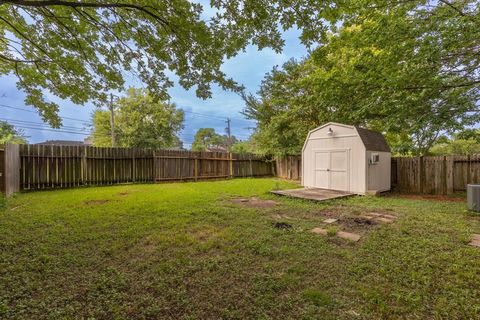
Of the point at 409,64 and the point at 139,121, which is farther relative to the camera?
the point at 139,121

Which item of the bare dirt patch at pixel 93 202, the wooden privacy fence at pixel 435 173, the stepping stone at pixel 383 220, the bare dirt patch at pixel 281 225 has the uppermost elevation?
the wooden privacy fence at pixel 435 173

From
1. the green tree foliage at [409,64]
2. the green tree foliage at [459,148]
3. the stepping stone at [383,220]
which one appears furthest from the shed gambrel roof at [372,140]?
the green tree foliage at [459,148]

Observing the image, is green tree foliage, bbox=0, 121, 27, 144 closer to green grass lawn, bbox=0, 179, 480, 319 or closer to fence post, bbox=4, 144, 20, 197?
fence post, bbox=4, 144, 20, 197

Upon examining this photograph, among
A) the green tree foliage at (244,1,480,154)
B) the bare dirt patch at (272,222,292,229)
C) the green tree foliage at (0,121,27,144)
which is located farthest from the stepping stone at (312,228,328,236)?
the green tree foliage at (0,121,27,144)

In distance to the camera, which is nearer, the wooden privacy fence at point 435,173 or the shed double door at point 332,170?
the wooden privacy fence at point 435,173

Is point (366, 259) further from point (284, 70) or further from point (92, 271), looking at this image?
point (284, 70)

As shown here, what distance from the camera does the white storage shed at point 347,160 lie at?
7.82 m

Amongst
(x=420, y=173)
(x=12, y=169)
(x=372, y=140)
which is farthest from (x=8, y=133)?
(x=420, y=173)

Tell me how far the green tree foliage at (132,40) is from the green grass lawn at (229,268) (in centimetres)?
287

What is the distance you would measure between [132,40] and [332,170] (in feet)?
24.6

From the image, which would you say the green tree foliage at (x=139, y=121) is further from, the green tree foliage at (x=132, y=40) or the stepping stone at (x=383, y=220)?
the stepping stone at (x=383, y=220)

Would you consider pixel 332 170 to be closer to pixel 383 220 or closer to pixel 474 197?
pixel 474 197

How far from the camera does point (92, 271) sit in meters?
2.43

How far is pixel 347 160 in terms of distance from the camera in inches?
325
